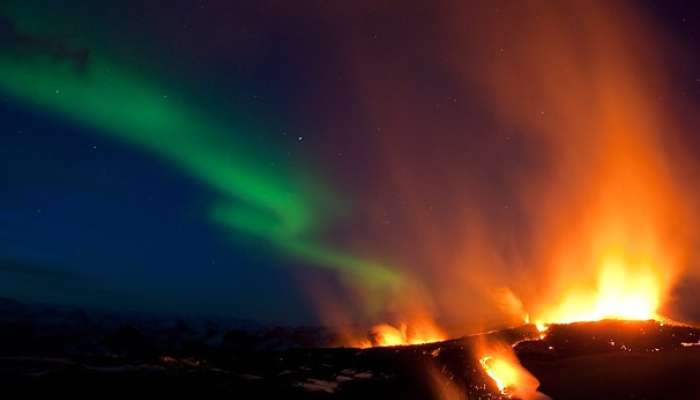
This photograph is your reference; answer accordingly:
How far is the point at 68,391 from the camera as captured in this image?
26.3 m

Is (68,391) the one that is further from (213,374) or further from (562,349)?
(562,349)

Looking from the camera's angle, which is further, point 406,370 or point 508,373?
point 508,373

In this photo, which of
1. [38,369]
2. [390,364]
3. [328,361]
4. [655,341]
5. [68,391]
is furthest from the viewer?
[655,341]

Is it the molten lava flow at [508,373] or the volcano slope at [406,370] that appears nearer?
the volcano slope at [406,370]

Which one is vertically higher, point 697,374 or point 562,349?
point 562,349

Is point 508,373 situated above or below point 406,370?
above

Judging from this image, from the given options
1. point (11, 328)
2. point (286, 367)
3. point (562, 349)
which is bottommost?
point (286, 367)

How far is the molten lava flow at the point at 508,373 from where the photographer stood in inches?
1249

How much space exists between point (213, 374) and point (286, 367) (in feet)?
27.1

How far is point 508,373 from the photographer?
124ft

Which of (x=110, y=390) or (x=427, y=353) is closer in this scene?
Result: (x=110, y=390)

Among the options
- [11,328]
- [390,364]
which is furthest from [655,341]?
[11,328]

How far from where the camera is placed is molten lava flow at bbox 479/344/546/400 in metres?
31.7

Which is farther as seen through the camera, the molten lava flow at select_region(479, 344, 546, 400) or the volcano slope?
the molten lava flow at select_region(479, 344, 546, 400)
